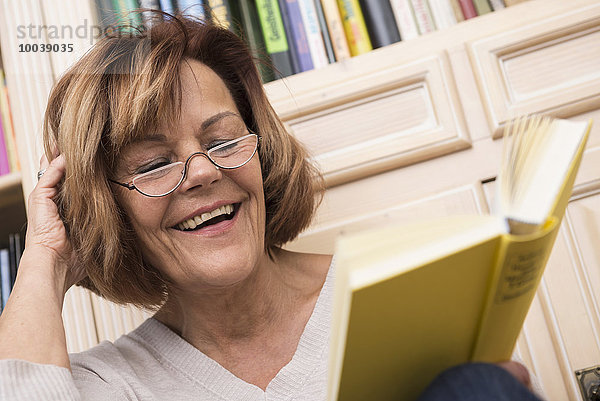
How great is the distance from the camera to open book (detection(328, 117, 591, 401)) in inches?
18.0

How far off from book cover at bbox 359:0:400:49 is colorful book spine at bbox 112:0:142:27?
0.47 metres

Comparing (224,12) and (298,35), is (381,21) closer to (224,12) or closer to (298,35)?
(298,35)

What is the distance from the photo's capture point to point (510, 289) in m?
0.53

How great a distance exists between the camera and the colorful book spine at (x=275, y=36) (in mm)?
1262

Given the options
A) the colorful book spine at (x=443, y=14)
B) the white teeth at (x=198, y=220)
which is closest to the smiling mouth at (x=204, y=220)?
the white teeth at (x=198, y=220)

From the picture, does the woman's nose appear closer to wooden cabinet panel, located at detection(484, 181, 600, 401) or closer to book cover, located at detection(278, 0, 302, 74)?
book cover, located at detection(278, 0, 302, 74)

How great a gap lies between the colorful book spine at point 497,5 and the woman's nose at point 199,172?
0.71 meters

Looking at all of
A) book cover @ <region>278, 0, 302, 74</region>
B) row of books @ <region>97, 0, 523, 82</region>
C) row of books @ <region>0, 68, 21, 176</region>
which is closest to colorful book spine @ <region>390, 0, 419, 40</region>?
row of books @ <region>97, 0, 523, 82</region>

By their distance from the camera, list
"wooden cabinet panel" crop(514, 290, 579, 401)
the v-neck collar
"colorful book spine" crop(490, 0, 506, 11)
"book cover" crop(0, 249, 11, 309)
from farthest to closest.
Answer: "book cover" crop(0, 249, 11, 309) < "colorful book spine" crop(490, 0, 506, 11) < "wooden cabinet panel" crop(514, 290, 579, 401) < the v-neck collar

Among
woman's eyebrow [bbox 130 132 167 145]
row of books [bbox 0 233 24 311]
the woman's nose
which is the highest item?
woman's eyebrow [bbox 130 132 167 145]

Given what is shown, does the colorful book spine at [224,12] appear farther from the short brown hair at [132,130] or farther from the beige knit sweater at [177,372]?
the beige knit sweater at [177,372]

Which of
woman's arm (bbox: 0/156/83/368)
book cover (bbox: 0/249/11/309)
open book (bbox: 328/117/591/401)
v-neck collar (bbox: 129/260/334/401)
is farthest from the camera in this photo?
book cover (bbox: 0/249/11/309)

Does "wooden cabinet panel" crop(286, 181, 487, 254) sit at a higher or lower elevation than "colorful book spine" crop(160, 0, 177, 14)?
lower

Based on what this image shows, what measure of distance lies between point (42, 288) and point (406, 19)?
0.89 m
